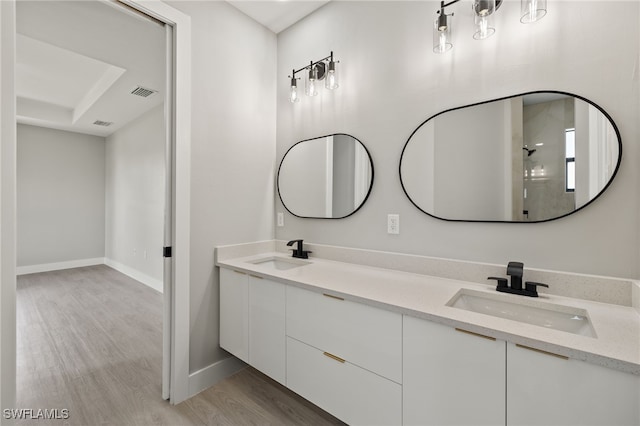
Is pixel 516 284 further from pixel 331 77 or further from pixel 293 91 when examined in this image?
pixel 293 91

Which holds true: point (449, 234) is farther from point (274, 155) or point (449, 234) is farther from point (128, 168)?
point (128, 168)

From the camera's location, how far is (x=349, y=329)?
1.32 meters

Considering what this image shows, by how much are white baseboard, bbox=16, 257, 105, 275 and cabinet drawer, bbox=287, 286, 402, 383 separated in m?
5.93

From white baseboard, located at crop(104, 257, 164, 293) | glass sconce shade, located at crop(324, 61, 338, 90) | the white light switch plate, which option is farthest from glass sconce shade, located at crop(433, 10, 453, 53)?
white baseboard, located at crop(104, 257, 164, 293)

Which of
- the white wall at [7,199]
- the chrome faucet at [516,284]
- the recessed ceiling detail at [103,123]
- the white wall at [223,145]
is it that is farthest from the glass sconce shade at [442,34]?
the recessed ceiling detail at [103,123]

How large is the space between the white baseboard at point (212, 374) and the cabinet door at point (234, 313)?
146mm

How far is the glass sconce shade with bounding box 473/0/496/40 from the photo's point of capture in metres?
1.31

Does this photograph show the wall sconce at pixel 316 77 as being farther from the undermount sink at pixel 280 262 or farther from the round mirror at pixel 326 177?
the undermount sink at pixel 280 262

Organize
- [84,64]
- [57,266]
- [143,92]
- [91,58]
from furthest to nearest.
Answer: [57,266] < [143,92] < [84,64] < [91,58]

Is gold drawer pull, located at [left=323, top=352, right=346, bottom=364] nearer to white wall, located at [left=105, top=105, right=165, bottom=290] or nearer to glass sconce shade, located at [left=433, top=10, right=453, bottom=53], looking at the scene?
glass sconce shade, located at [left=433, top=10, right=453, bottom=53]

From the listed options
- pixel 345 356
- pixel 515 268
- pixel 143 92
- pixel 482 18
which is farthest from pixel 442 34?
pixel 143 92

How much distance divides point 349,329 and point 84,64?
4.03 m

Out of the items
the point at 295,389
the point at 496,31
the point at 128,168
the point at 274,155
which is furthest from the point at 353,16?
the point at 128,168

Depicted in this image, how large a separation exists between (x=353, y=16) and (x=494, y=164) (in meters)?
1.41
